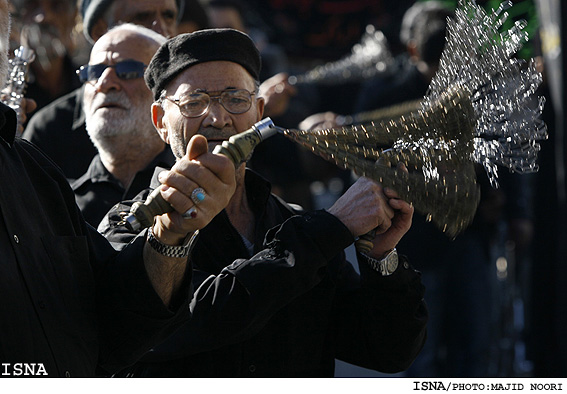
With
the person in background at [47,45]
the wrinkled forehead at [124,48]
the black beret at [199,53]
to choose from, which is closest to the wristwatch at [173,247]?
the black beret at [199,53]

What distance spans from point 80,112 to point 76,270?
2.23 m

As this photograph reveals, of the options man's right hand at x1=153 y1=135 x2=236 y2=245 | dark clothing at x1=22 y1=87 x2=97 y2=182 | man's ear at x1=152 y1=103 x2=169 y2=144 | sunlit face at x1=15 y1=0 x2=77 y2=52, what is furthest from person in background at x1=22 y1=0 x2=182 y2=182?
man's right hand at x1=153 y1=135 x2=236 y2=245

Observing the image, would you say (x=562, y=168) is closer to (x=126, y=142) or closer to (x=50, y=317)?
(x=126, y=142)

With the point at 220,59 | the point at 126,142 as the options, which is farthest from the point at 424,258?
the point at 220,59

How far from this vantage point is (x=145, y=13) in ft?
15.6

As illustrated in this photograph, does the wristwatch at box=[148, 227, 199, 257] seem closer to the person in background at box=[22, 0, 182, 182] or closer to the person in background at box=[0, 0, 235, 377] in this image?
the person in background at box=[0, 0, 235, 377]

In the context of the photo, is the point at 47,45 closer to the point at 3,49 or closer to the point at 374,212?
the point at 3,49

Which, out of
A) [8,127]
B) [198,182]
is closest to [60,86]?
[8,127]

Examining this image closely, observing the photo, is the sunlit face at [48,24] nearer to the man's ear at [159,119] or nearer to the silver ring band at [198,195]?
the man's ear at [159,119]

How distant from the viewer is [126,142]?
12.8 ft

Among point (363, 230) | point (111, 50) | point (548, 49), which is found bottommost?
point (363, 230)

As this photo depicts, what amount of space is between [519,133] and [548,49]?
331 cm

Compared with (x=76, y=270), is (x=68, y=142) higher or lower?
higher

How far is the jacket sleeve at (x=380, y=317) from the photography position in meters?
3.02
